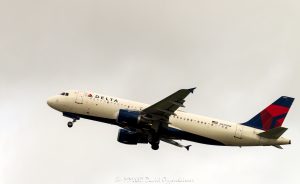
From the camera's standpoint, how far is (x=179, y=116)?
74812 millimetres

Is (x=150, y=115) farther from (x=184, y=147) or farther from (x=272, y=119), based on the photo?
(x=272, y=119)

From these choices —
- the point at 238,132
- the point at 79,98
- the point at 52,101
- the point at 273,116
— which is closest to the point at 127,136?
the point at 79,98

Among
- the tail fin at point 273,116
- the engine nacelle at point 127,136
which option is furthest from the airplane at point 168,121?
the engine nacelle at point 127,136

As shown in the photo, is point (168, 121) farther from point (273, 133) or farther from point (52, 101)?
point (52, 101)

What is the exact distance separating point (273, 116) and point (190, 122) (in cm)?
997

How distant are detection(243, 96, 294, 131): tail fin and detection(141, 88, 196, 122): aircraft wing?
9.96 m

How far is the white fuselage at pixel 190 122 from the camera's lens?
243 feet

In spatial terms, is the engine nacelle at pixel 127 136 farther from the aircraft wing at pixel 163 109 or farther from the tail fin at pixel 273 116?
the tail fin at pixel 273 116

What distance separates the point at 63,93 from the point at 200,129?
54.4 ft

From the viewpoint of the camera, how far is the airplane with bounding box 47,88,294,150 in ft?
237

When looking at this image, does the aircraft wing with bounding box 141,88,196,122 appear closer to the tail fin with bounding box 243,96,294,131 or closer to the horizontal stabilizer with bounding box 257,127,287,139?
the tail fin with bounding box 243,96,294,131

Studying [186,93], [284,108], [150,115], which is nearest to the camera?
[186,93]

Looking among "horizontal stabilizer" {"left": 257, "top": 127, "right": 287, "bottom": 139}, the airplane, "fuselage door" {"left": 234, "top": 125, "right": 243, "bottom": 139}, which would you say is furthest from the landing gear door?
"horizontal stabilizer" {"left": 257, "top": 127, "right": 287, "bottom": 139}

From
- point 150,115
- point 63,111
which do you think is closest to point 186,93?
point 150,115
